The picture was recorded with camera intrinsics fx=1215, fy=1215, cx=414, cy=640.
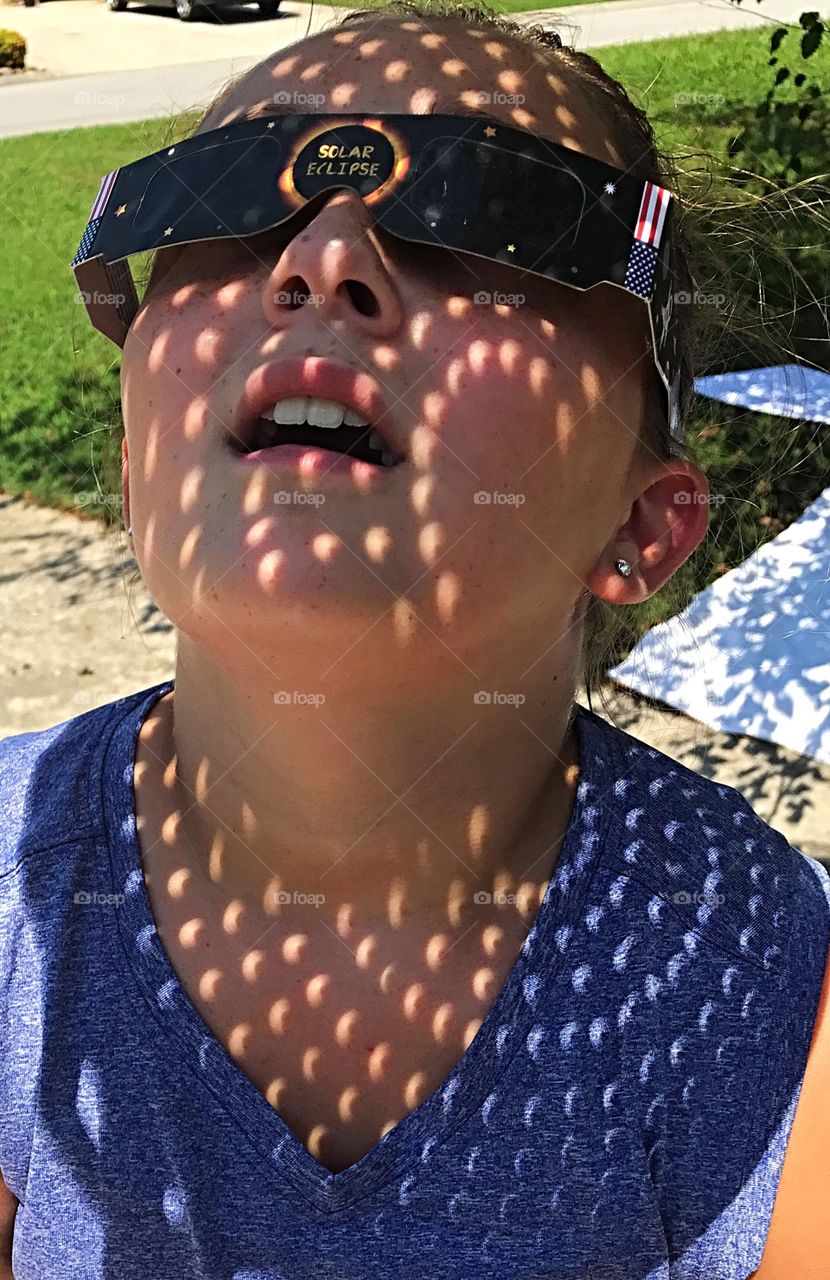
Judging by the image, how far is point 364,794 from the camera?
1869 millimetres

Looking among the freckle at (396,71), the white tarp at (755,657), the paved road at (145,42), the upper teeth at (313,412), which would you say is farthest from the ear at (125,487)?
the paved road at (145,42)

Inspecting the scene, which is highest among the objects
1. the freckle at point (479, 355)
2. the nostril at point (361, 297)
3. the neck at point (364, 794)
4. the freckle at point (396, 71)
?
the freckle at point (396, 71)

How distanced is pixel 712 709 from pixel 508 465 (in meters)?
4.11

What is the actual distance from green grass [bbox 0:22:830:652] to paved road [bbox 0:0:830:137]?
135cm

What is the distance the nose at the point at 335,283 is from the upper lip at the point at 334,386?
65 millimetres

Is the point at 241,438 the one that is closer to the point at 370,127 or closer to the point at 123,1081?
the point at 370,127

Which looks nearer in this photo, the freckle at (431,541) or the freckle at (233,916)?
the freckle at (431,541)

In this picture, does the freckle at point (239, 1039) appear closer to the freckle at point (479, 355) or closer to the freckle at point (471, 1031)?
the freckle at point (471, 1031)

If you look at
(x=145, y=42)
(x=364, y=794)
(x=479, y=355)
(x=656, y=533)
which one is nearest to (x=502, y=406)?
(x=479, y=355)

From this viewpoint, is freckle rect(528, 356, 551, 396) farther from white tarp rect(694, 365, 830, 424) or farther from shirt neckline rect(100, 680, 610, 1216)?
white tarp rect(694, 365, 830, 424)

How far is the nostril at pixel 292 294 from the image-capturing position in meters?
1.70

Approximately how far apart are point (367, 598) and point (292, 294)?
45cm

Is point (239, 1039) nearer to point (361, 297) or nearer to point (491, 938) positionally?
point (491, 938)

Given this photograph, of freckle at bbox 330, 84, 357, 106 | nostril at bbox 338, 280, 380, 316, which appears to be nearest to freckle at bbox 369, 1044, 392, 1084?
nostril at bbox 338, 280, 380, 316
